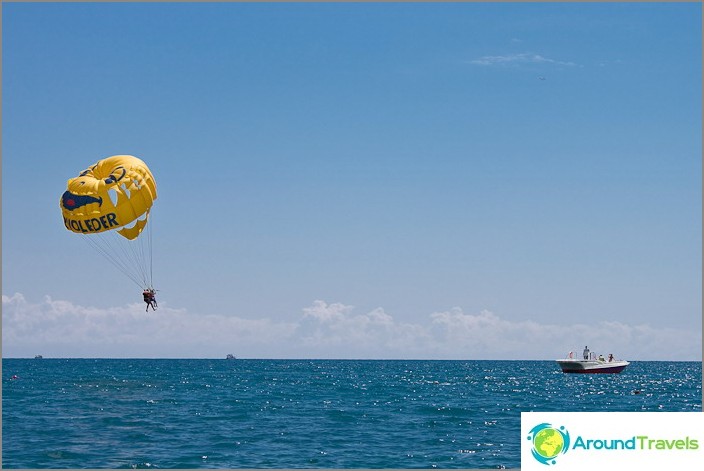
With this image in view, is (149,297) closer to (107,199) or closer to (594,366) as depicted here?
(107,199)

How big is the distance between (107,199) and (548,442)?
2898 centimetres

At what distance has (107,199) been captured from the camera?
41.6m

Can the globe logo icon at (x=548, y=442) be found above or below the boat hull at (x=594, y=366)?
below

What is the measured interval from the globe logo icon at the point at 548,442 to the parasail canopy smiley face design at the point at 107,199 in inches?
1123

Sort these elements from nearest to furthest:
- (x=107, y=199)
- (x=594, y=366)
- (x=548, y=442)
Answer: (x=548, y=442)
(x=107, y=199)
(x=594, y=366)

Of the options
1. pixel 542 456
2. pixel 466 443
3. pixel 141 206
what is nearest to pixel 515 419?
pixel 466 443

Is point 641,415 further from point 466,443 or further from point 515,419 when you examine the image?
point 515,419

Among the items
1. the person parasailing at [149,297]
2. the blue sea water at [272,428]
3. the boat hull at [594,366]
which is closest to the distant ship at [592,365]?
the boat hull at [594,366]

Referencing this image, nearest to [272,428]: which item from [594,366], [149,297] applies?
[149,297]

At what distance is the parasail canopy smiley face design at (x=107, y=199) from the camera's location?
41.7 meters

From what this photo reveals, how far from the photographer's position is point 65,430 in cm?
4147

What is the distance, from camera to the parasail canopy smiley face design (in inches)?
1642

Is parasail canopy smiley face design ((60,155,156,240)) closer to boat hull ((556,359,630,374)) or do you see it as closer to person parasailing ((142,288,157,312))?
person parasailing ((142,288,157,312))

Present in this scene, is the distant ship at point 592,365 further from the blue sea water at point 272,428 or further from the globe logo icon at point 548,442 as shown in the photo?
the globe logo icon at point 548,442
